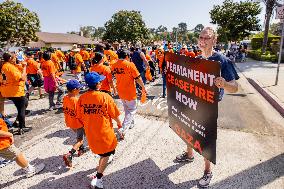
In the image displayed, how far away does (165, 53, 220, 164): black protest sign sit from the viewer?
3.65 m

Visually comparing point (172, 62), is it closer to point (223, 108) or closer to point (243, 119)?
point (243, 119)

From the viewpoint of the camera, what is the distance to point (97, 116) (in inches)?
154

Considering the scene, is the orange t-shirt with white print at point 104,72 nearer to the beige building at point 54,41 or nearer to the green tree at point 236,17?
the green tree at point 236,17

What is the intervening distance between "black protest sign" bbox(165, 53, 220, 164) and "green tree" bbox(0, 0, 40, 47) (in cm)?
4821

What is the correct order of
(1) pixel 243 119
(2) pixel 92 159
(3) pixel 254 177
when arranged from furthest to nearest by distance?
(1) pixel 243 119 → (2) pixel 92 159 → (3) pixel 254 177

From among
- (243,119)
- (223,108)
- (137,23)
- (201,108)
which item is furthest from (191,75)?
(137,23)

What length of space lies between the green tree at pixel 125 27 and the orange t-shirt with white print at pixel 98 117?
65054 millimetres

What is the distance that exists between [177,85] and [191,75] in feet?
1.83

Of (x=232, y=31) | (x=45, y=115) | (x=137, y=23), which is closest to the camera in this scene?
(x=45, y=115)

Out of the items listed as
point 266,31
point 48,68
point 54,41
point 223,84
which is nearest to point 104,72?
point 48,68

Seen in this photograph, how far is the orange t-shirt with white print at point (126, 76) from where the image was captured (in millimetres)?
5992

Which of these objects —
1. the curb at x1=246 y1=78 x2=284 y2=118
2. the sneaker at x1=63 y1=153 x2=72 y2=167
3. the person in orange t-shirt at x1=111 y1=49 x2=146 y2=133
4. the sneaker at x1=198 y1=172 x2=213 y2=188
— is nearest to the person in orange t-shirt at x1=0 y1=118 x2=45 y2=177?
the sneaker at x1=63 y1=153 x2=72 y2=167

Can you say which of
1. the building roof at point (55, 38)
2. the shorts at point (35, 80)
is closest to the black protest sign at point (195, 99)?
the shorts at point (35, 80)

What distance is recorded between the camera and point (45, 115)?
27.0ft
